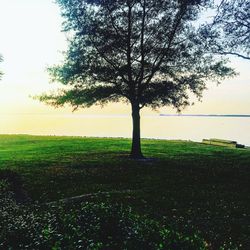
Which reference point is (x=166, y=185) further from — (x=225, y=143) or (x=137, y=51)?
(x=225, y=143)

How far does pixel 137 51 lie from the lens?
95.1ft

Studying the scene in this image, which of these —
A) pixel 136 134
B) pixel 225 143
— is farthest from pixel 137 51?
pixel 225 143

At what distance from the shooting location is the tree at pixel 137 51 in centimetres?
2831

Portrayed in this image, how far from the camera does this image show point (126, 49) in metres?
28.9

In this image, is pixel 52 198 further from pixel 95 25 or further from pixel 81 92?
pixel 95 25

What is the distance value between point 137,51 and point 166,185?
1398cm

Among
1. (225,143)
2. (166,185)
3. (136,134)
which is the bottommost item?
(166,185)

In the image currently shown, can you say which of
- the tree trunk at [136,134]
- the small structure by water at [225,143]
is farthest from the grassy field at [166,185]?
the small structure by water at [225,143]

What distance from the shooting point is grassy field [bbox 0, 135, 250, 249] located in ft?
41.0

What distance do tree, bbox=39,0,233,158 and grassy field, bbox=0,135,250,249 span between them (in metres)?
5.40

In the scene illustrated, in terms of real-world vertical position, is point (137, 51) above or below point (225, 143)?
above

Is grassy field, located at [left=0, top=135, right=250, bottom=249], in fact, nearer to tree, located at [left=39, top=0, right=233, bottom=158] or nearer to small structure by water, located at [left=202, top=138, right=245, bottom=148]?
tree, located at [left=39, top=0, right=233, bottom=158]

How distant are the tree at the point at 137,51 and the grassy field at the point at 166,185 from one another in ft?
17.7

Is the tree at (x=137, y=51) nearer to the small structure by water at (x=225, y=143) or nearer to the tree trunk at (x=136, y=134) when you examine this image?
the tree trunk at (x=136, y=134)
